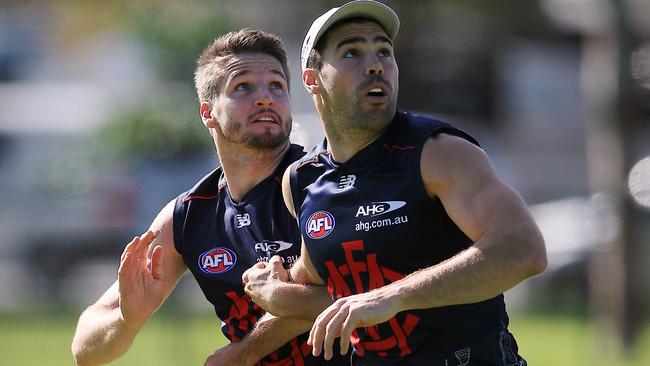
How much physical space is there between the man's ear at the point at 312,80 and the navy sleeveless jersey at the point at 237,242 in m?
0.71


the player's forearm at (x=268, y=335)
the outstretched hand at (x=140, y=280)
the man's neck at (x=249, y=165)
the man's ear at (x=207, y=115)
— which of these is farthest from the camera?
the man's ear at (x=207, y=115)

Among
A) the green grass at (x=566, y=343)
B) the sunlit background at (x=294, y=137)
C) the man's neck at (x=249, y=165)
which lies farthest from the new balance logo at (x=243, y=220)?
the green grass at (x=566, y=343)

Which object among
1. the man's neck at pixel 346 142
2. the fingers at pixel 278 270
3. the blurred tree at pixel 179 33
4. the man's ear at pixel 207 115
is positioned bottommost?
the fingers at pixel 278 270

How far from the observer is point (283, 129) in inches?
258

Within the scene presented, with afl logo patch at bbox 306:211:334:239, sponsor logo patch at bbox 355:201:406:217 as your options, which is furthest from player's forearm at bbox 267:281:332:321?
sponsor logo patch at bbox 355:201:406:217

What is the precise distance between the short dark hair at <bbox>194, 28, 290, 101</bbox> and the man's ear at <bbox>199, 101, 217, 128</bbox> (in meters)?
0.03

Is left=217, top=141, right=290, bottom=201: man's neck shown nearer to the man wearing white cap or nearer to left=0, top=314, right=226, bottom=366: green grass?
the man wearing white cap

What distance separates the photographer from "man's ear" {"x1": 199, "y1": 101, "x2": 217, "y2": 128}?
268 inches

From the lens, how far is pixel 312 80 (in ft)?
19.6

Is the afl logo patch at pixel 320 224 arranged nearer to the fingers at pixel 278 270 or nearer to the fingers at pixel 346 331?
the fingers at pixel 278 270

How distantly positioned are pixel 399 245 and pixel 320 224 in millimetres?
445

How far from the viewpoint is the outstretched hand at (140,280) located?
635 centimetres

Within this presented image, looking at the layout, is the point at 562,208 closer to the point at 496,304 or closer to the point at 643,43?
the point at 643,43

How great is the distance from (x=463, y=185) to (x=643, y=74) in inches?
625
